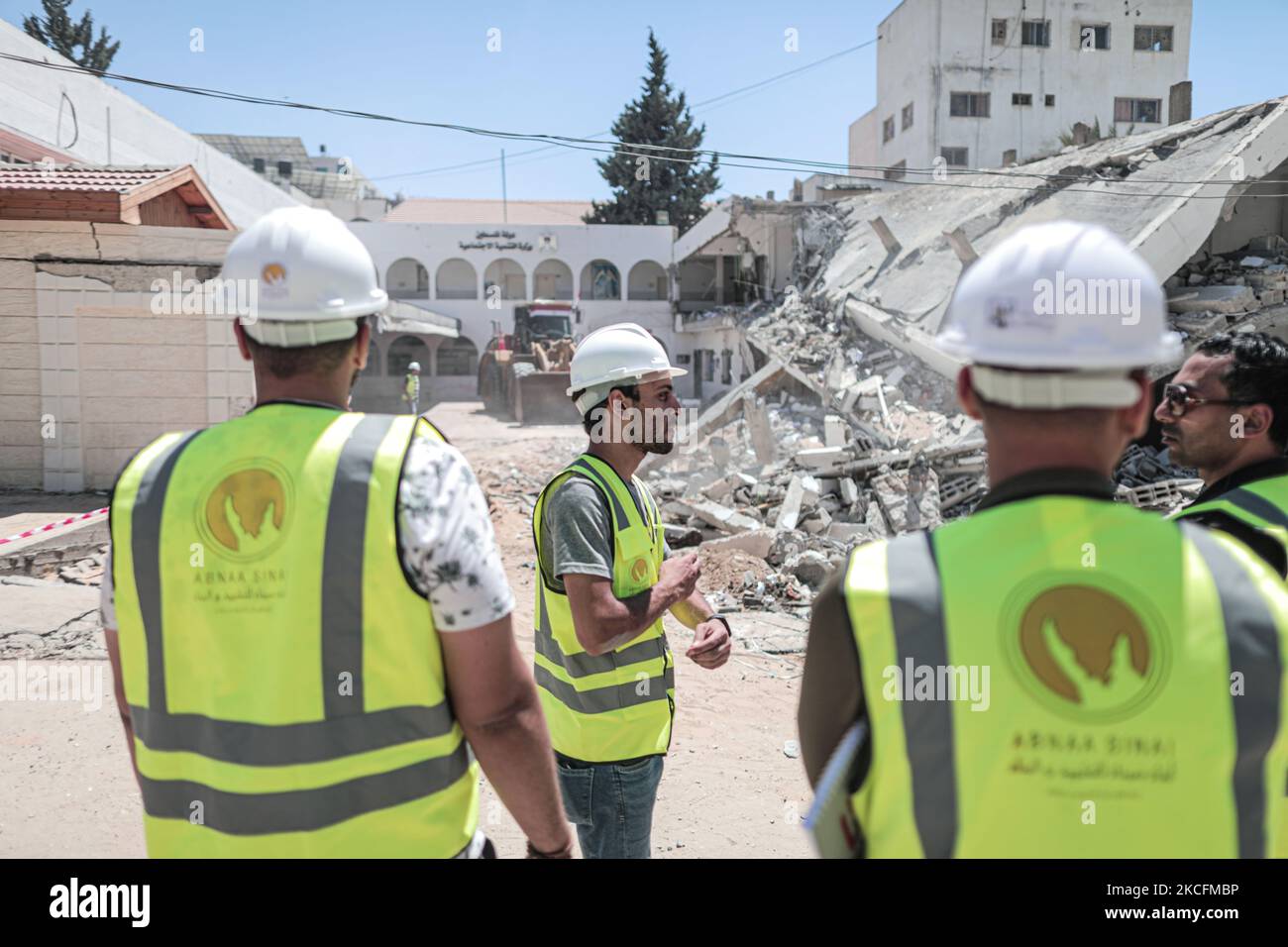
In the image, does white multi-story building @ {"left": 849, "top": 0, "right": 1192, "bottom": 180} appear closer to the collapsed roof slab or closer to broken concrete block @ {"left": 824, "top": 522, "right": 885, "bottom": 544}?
the collapsed roof slab

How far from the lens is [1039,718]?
1.15 metres

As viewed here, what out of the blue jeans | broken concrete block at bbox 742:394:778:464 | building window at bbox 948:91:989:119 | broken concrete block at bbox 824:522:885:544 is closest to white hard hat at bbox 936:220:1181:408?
the blue jeans

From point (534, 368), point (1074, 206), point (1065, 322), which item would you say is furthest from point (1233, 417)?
point (534, 368)

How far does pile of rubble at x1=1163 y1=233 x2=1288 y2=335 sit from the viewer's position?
1197cm

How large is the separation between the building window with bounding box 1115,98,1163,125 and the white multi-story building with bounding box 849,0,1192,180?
0.13 ft

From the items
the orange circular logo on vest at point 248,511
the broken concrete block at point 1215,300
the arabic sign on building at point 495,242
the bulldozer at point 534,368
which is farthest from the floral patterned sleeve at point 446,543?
the arabic sign on building at point 495,242

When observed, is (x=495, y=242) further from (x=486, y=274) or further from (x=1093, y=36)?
(x=1093, y=36)

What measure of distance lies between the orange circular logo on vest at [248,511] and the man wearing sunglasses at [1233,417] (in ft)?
7.06
